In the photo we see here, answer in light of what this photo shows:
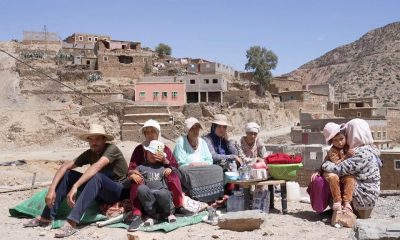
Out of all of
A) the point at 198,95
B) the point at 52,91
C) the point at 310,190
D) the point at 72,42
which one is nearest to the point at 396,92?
the point at 198,95

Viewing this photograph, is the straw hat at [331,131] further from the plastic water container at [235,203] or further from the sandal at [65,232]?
the sandal at [65,232]

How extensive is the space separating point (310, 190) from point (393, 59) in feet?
257

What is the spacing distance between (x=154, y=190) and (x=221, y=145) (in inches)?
67.3

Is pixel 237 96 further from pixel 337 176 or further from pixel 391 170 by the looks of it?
pixel 337 176

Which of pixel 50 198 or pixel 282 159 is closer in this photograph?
pixel 50 198

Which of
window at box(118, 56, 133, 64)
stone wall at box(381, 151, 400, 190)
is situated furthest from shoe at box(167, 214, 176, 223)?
window at box(118, 56, 133, 64)

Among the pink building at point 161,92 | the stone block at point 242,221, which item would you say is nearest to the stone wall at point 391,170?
the stone block at point 242,221

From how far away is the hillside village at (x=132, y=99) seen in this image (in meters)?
30.1

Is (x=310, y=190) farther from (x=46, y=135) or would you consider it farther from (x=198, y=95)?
(x=198, y=95)

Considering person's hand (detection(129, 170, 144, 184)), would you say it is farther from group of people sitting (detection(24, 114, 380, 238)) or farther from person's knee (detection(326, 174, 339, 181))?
person's knee (detection(326, 174, 339, 181))

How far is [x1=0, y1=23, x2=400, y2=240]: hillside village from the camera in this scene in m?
30.1

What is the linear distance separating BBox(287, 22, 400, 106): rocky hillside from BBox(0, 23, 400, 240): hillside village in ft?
68.0

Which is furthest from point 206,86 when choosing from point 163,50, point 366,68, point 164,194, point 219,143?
point 366,68

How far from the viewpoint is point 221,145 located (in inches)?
265
